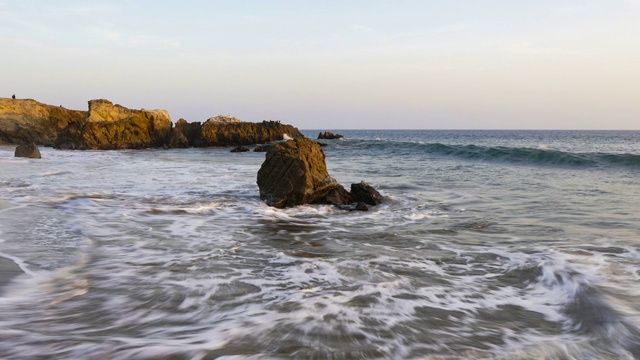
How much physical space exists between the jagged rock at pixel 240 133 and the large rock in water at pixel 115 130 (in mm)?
4082

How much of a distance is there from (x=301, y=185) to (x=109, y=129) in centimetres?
3695

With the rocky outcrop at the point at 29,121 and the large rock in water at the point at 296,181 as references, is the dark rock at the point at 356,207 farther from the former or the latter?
the rocky outcrop at the point at 29,121

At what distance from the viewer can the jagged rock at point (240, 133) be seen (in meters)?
47.6

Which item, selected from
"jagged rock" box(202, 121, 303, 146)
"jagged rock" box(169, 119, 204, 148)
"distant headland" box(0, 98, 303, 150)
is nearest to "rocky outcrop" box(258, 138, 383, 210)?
"distant headland" box(0, 98, 303, 150)

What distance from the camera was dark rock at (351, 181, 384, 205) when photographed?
10695 mm

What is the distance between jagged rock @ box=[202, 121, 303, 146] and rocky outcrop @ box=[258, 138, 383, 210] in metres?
37.7

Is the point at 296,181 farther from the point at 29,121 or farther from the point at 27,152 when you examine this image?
the point at 29,121

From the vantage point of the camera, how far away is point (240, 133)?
49219 millimetres

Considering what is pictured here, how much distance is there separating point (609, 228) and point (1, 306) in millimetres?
8619

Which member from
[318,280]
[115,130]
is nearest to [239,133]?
[115,130]

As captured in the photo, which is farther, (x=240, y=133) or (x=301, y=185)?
(x=240, y=133)

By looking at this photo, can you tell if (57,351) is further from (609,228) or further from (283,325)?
(609,228)

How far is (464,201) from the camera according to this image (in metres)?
11.2

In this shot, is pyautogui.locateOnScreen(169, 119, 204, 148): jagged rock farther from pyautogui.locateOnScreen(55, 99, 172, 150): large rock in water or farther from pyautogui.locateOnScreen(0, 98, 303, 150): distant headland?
pyautogui.locateOnScreen(55, 99, 172, 150): large rock in water
